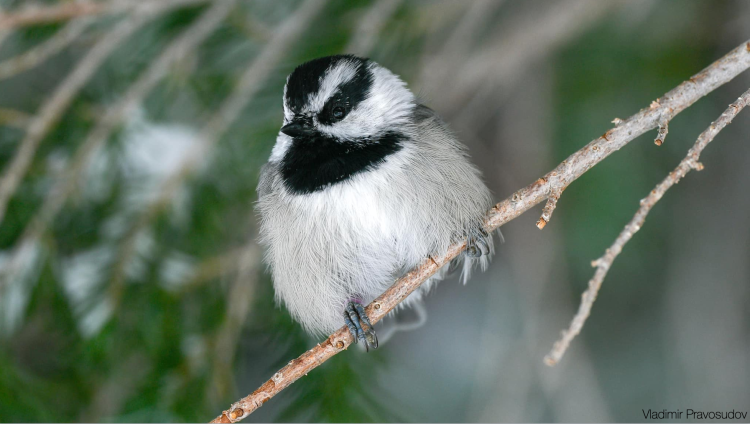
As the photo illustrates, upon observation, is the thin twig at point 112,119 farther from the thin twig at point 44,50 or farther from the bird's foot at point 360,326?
the bird's foot at point 360,326

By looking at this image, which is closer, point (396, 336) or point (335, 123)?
point (335, 123)

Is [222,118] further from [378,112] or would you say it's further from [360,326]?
[360,326]

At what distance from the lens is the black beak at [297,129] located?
1.47m

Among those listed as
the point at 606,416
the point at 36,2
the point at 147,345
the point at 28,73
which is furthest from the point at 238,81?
the point at 606,416

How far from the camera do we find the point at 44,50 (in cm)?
152

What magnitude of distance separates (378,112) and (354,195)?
0.95 feet

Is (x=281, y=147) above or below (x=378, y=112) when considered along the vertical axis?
below

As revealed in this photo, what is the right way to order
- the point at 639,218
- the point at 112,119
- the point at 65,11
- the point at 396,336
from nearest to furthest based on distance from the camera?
the point at 639,218
the point at 65,11
the point at 112,119
the point at 396,336

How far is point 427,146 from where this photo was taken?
59.1 inches

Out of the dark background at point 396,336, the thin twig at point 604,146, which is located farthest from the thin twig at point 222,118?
the thin twig at point 604,146

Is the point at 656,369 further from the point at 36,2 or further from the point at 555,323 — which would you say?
the point at 36,2

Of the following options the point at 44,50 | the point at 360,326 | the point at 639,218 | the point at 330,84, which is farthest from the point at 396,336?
the point at 44,50

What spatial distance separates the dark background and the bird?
185 millimetres

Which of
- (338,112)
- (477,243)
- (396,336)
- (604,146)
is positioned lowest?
(396,336)
